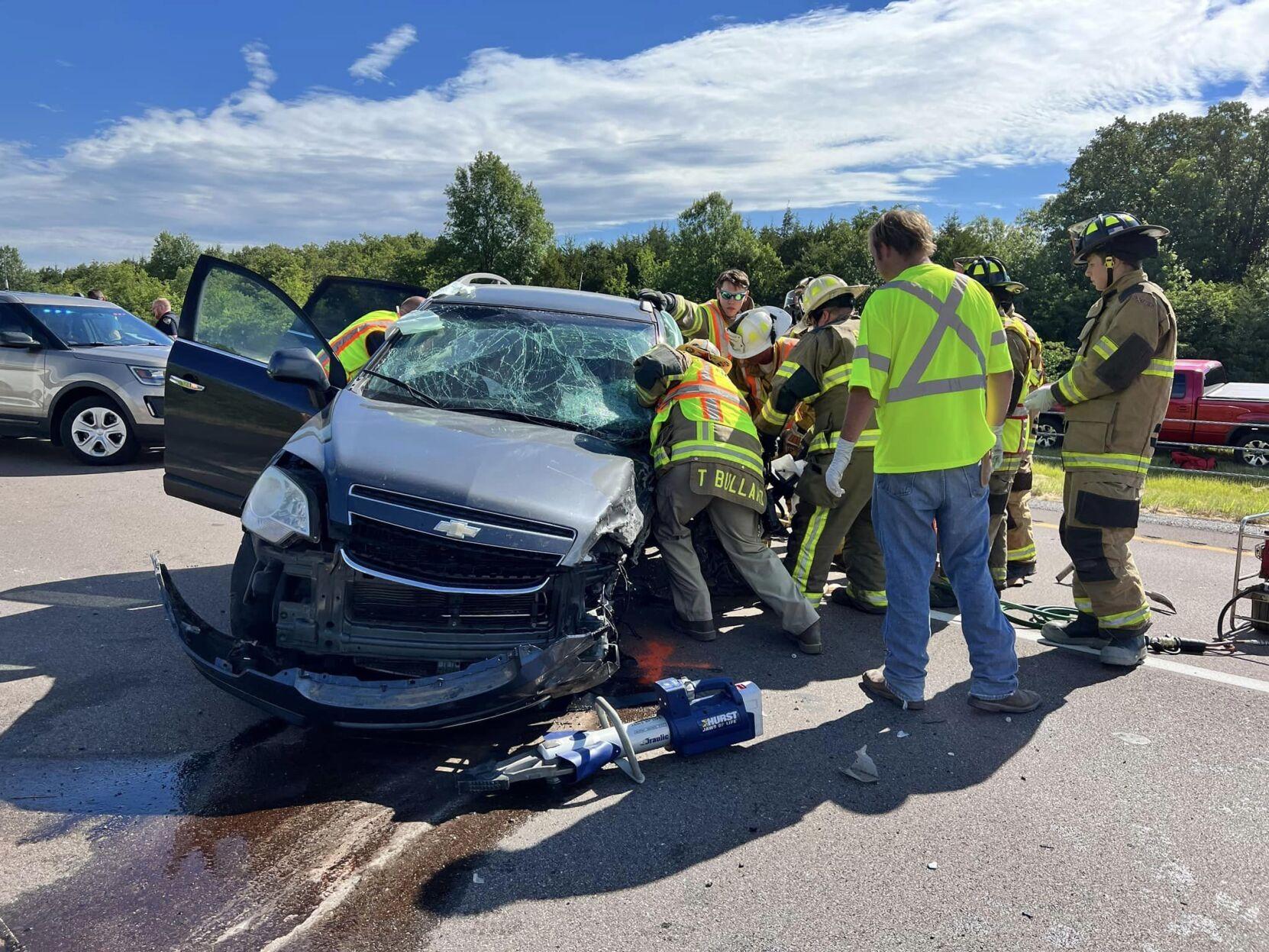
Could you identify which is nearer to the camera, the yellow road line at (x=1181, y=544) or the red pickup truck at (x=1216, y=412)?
the yellow road line at (x=1181, y=544)

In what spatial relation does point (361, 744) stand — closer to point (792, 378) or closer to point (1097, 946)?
point (1097, 946)

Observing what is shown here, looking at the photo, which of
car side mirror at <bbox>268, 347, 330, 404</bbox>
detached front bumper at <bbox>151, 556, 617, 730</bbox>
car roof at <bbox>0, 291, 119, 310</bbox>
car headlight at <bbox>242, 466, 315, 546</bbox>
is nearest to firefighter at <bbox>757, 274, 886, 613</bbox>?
detached front bumper at <bbox>151, 556, 617, 730</bbox>

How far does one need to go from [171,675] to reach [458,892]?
6.99ft

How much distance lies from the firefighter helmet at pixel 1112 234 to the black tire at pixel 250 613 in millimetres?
3927

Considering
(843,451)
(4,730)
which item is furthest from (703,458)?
(4,730)

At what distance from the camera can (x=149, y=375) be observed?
29.8 feet

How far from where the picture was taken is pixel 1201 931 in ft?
7.85

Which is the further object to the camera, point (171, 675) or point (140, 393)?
point (140, 393)

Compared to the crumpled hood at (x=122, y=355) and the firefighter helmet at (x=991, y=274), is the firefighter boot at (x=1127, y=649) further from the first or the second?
the crumpled hood at (x=122, y=355)

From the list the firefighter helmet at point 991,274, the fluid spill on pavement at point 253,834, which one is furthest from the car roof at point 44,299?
the firefighter helmet at point 991,274

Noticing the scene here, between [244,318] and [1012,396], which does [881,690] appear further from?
[244,318]

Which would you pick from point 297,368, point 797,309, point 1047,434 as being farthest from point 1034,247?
point 297,368

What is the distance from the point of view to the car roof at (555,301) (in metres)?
4.95

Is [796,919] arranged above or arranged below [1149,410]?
below
